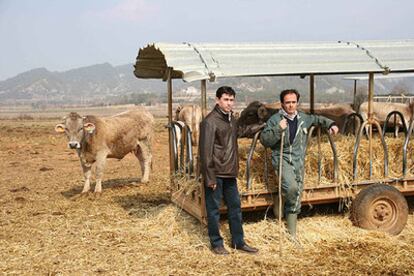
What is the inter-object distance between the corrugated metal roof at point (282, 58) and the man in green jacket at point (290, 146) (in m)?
0.45

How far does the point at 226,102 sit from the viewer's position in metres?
5.71

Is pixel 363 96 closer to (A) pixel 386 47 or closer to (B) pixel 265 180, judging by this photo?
(A) pixel 386 47

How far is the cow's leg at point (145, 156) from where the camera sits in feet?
37.9

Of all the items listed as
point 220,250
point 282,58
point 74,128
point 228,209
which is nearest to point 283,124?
point 282,58

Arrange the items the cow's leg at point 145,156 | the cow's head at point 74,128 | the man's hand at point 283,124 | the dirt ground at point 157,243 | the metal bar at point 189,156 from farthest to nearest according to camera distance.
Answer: the cow's leg at point 145,156, the cow's head at point 74,128, the metal bar at point 189,156, the man's hand at point 283,124, the dirt ground at point 157,243

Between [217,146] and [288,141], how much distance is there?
0.88 metres

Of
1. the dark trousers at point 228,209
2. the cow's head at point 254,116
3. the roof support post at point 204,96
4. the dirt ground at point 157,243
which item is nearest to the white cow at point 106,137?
the dirt ground at point 157,243

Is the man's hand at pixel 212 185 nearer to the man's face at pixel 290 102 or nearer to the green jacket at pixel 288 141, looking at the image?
the green jacket at pixel 288 141

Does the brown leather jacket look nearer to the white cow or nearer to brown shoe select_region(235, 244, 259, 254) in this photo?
brown shoe select_region(235, 244, 259, 254)

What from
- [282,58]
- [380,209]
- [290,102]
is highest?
[282,58]

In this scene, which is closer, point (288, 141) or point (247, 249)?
point (247, 249)

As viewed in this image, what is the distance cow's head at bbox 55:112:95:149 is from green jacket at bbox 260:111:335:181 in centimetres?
491

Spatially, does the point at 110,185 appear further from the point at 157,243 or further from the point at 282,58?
the point at 282,58

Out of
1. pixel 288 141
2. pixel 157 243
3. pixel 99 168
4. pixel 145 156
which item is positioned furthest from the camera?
pixel 145 156
